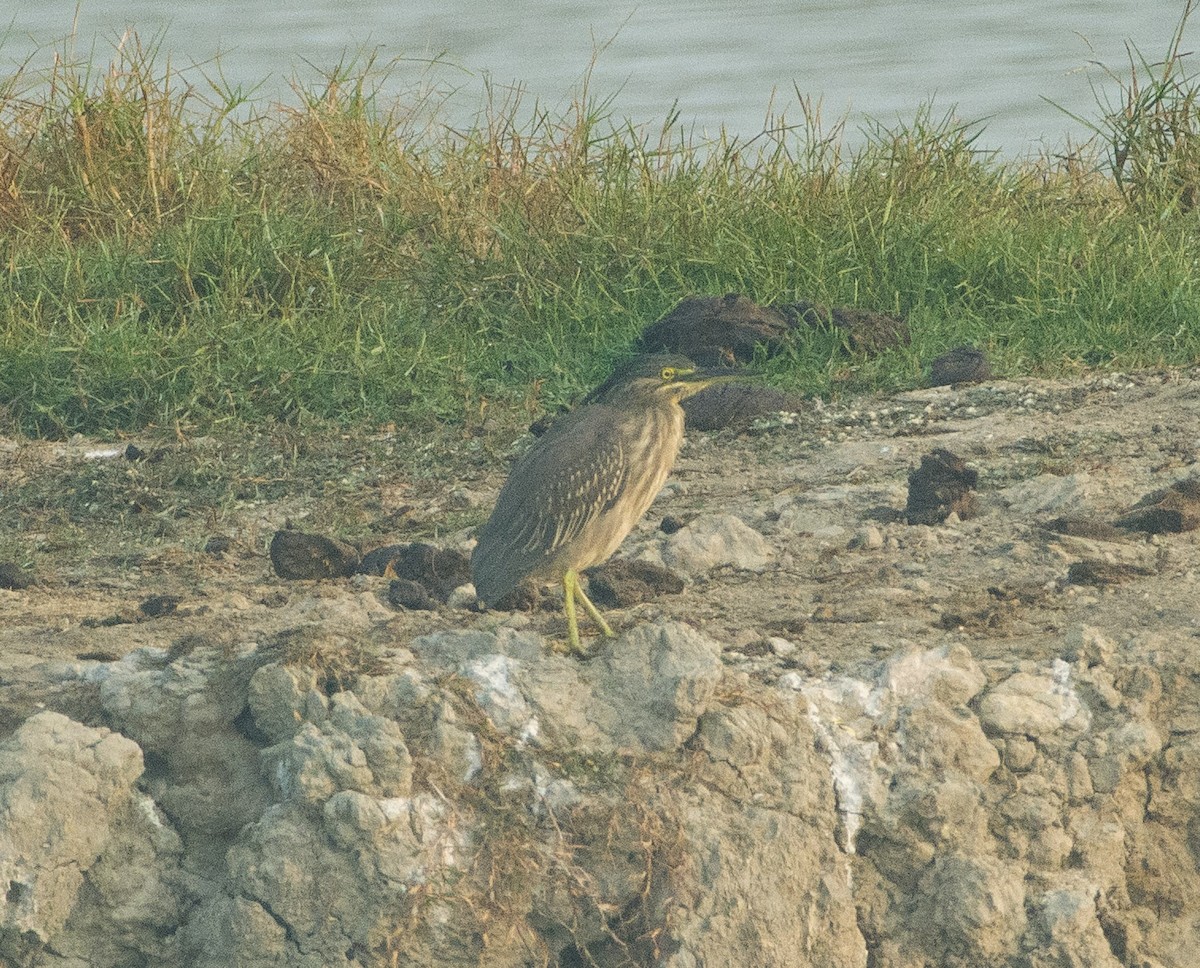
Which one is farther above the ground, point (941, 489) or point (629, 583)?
point (941, 489)

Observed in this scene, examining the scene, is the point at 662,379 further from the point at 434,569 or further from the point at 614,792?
the point at 614,792

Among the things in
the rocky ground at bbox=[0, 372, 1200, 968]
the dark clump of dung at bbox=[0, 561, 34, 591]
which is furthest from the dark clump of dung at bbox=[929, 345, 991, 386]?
the dark clump of dung at bbox=[0, 561, 34, 591]

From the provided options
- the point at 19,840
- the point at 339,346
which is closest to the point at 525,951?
the point at 19,840

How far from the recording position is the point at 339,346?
7688 millimetres

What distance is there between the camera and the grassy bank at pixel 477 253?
7.53 metres

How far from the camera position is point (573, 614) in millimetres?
4324

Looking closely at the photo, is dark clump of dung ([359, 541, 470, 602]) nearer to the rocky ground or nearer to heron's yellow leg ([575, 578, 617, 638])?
the rocky ground

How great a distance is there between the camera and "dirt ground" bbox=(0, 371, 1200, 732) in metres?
4.62

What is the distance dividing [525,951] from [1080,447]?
3372mm

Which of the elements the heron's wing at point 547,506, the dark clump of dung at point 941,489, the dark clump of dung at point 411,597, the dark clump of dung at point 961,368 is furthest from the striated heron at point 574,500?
the dark clump of dung at point 961,368

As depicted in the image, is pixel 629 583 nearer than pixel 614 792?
No

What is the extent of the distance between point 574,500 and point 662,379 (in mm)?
522

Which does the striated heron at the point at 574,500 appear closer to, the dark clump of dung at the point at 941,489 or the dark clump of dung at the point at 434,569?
the dark clump of dung at the point at 434,569

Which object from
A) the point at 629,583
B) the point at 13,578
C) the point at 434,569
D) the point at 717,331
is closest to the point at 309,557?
the point at 434,569
